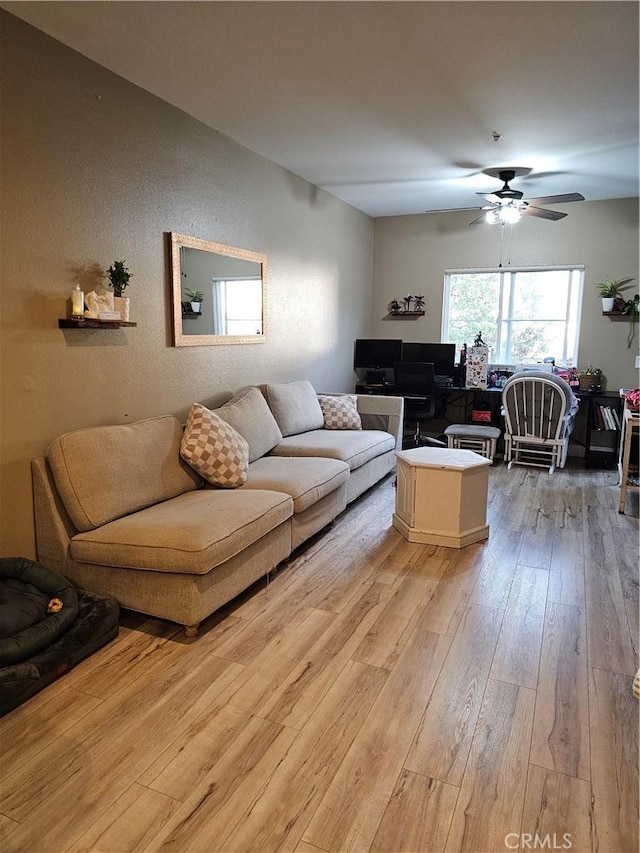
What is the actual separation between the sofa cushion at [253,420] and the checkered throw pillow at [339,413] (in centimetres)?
80

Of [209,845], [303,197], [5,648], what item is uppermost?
[303,197]

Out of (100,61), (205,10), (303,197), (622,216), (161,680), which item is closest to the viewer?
(161,680)

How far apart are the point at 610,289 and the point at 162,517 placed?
5073 mm

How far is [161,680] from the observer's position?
2135 mm

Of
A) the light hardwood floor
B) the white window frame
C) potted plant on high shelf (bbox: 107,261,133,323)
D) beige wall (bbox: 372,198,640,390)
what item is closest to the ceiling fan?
beige wall (bbox: 372,198,640,390)

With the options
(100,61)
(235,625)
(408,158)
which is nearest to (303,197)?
(408,158)

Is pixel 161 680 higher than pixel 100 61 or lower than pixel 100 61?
lower

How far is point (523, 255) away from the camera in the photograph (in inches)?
235

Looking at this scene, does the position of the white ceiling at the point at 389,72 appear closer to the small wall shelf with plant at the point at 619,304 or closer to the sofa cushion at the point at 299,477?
the small wall shelf with plant at the point at 619,304

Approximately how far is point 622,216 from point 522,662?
4996 millimetres

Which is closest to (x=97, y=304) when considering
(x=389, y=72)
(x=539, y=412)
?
(x=389, y=72)

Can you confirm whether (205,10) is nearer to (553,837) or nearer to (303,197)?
(303,197)

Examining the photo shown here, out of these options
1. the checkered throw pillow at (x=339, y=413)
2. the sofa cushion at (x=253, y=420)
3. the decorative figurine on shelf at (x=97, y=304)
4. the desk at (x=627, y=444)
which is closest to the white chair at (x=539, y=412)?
the desk at (x=627, y=444)

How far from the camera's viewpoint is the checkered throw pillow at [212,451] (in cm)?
305
